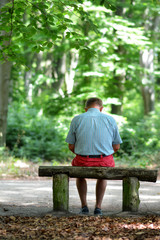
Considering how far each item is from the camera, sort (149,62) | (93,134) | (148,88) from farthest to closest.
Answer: (148,88) < (149,62) < (93,134)

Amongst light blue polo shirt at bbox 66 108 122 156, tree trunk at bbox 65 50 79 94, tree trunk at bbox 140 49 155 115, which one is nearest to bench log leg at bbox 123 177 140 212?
light blue polo shirt at bbox 66 108 122 156

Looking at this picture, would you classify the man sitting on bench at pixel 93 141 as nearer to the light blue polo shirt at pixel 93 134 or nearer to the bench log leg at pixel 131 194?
the light blue polo shirt at pixel 93 134

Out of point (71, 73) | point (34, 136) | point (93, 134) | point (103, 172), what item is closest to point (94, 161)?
point (103, 172)

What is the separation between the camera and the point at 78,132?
550 cm

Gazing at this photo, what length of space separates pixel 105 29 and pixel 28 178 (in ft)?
20.8

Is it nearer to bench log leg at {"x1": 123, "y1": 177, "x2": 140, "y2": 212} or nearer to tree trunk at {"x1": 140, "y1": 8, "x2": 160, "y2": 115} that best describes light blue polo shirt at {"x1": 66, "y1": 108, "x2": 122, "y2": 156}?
bench log leg at {"x1": 123, "y1": 177, "x2": 140, "y2": 212}

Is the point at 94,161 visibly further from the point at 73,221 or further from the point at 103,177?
the point at 73,221

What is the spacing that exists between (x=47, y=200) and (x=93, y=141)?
2.14m

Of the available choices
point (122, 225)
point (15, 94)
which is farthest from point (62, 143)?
point (122, 225)

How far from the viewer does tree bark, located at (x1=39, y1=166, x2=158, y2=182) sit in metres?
5.30

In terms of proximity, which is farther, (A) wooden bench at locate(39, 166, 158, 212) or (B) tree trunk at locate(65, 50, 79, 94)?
(B) tree trunk at locate(65, 50, 79, 94)

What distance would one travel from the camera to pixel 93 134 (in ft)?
17.8

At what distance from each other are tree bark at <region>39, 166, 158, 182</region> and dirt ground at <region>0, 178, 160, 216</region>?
1.75 ft

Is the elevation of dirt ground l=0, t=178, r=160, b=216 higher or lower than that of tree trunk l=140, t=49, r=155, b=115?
lower
